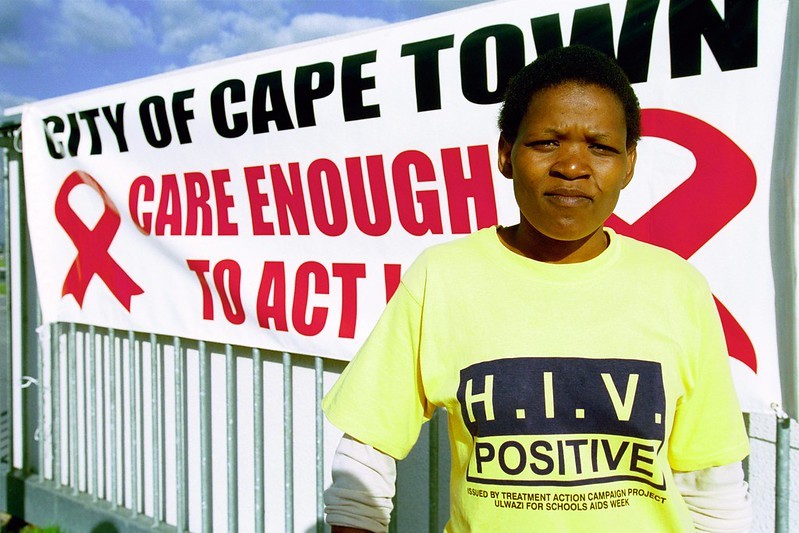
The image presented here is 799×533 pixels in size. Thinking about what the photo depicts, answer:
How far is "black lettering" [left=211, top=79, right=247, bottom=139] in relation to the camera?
2959 millimetres

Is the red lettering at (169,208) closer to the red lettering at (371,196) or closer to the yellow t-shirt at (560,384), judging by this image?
the red lettering at (371,196)

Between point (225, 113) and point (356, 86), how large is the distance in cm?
71

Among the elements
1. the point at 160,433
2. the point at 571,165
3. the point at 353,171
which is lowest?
the point at 160,433

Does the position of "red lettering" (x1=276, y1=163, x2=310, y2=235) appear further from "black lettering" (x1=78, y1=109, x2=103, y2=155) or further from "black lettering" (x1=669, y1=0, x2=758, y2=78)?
"black lettering" (x1=669, y1=0, x2=758, y2=78)

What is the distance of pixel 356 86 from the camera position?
2.61m

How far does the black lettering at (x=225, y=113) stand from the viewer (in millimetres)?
2959

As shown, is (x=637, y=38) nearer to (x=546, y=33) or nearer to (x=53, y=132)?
(x=546, y=33)

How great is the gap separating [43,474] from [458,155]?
11.1 ft

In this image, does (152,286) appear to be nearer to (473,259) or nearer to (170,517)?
(170,517)

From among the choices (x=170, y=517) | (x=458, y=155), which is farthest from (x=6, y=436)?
(x=458, y=155)

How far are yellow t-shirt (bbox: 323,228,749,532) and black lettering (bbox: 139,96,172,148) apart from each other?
7.55ft

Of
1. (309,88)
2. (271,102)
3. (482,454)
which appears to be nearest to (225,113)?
(271,102)

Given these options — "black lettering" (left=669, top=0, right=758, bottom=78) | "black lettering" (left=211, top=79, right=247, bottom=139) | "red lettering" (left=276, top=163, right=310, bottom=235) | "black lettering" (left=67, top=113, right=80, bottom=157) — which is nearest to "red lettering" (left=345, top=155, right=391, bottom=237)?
"red lettering" (left=276, top=163, right=310, bottom=235)

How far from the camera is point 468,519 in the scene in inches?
49.7
